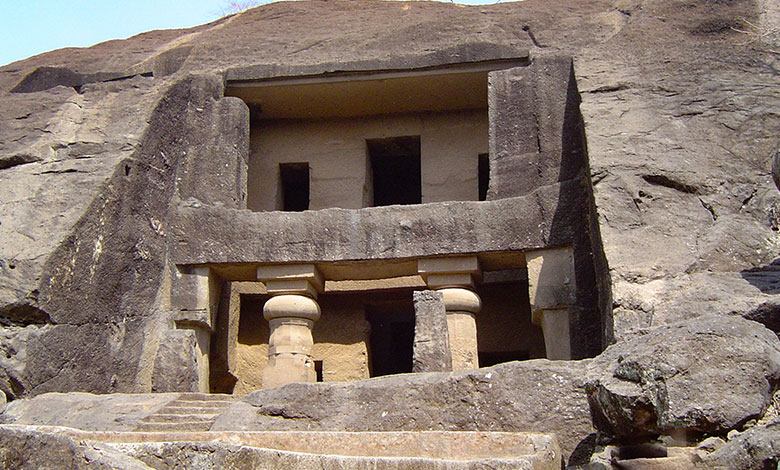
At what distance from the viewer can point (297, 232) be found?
7.61 metres

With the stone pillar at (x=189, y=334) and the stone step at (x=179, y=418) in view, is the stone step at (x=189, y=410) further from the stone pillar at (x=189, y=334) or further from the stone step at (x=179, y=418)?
the stone pillar at (x=189, y=334)

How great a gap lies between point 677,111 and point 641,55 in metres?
1.01

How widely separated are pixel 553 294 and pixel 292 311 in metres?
2.34

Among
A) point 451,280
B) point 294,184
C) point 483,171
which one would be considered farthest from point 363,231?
point 294,184

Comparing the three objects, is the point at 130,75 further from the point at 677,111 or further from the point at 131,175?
the point at 677,111

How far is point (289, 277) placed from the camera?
7.56 meters

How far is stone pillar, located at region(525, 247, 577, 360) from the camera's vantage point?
6656 mm

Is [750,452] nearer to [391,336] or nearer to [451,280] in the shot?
[451,280]

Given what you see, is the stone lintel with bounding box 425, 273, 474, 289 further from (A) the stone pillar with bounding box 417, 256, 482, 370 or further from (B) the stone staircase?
(B) the stone staircase

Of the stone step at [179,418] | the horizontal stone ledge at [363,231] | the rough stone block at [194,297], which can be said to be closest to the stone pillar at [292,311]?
the horizontal stone ledge at [363,231]

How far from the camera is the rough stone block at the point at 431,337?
6082 mm

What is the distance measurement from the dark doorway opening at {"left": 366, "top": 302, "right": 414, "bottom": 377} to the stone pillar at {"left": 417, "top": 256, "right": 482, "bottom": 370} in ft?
7.21

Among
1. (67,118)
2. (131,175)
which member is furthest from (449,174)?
(67,118)

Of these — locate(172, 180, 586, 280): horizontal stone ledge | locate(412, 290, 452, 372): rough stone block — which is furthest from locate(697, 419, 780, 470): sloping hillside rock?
locate(172, 180, 586, 280): horizontal stone ledge
